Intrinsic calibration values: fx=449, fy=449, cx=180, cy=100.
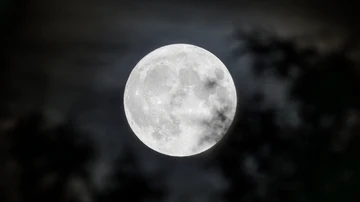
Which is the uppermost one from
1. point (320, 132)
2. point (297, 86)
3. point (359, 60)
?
point (359, 60)

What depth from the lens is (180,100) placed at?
5.91 metres

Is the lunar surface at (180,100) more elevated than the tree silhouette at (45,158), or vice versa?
the lunar surface at (180,100)

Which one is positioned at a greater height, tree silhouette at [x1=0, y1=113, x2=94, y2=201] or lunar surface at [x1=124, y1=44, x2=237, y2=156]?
lunar surface at [x1=124, y1=44, x2=237, y2=156]

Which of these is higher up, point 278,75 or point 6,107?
point 278,75

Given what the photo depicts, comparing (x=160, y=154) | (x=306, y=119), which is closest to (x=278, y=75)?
(x=306, y=119)

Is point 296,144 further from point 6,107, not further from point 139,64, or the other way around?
point 6,107

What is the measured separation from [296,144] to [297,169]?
13.8 inches

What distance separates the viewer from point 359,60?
621 centimetres

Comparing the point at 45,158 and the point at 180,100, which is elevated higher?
the point at 180,100

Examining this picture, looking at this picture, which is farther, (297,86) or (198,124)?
(297,86)

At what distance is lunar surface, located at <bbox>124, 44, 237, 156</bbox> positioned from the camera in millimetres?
5926

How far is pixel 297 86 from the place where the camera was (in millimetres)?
6375

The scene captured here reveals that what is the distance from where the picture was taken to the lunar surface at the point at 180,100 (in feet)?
19.4

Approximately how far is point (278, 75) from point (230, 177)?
160 centimetres
